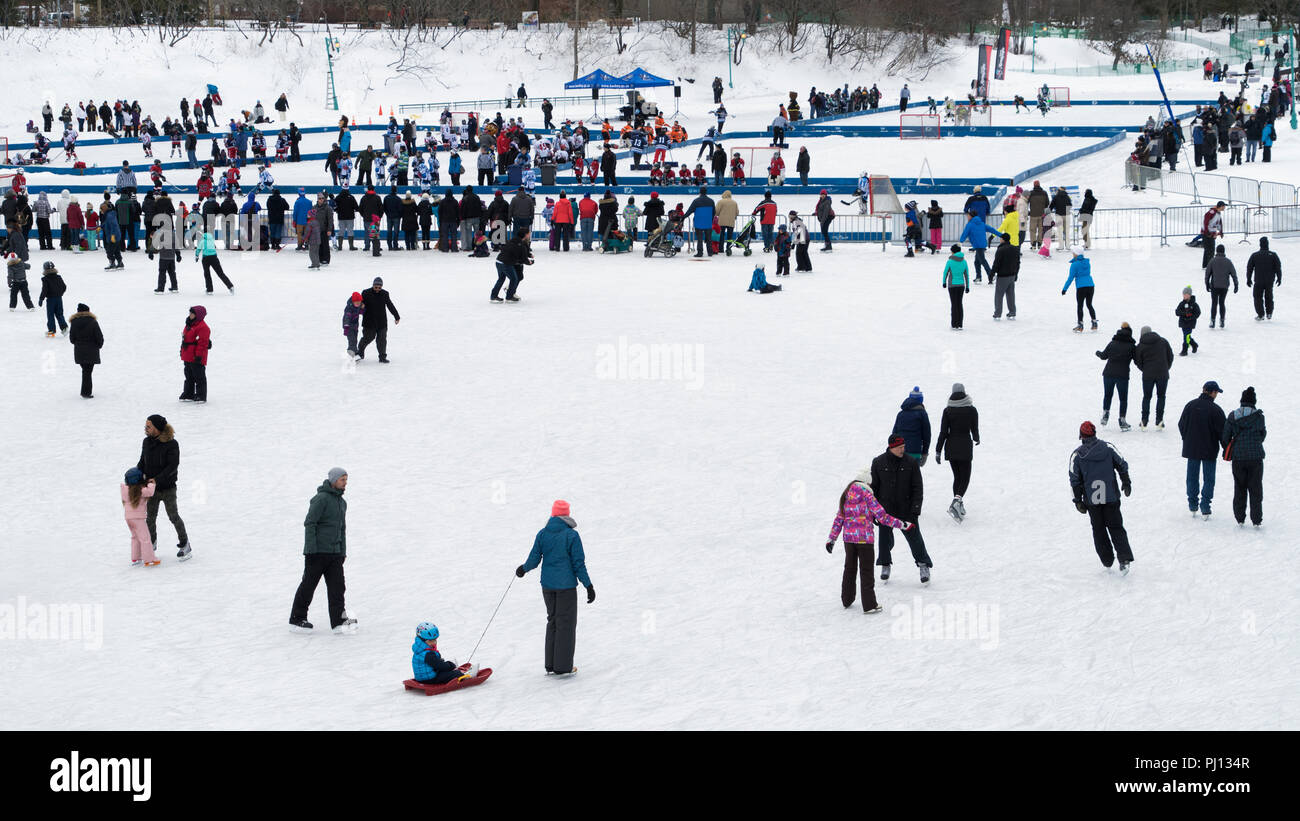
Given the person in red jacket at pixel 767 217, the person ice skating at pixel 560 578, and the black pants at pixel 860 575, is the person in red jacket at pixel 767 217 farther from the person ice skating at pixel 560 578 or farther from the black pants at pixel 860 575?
the person ice skating at pixel 560 578

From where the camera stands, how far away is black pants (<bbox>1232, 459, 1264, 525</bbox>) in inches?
459

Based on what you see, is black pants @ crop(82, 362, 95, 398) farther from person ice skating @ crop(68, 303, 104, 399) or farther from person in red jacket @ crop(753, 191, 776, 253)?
person in red jacket @ crop(753, 191, 776, 253)

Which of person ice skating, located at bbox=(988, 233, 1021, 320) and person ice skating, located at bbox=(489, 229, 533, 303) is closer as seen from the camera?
person ice skating, located at bbox=(988, 233, 1021, 320)

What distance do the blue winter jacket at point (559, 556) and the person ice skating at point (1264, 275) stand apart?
45.1 ft

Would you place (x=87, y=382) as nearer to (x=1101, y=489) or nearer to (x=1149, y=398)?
(x=1149, y=398)

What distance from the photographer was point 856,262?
26.8m

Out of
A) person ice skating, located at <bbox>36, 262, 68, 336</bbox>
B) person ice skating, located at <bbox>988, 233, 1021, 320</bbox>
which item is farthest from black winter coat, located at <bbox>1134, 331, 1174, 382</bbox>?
person ice skating, located at <bbox>36, 262, 68, 336</bbox>

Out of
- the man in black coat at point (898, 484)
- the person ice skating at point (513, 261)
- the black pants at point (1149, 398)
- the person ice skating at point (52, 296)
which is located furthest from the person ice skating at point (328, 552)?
the person ice skating at point (513, 261)

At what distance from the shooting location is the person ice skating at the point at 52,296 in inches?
757

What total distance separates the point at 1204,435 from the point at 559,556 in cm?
560

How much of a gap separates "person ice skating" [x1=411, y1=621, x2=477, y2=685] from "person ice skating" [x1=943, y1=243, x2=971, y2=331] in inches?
466

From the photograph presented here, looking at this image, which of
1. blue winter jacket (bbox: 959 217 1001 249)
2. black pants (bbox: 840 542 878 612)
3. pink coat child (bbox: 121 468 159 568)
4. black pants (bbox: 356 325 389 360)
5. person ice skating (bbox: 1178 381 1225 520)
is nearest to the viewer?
black pants (bbox: 840 542 878 612)

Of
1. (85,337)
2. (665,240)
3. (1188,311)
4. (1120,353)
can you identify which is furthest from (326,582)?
(665,240)

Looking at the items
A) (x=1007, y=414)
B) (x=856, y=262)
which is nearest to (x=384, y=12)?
(x=856, y=262)
